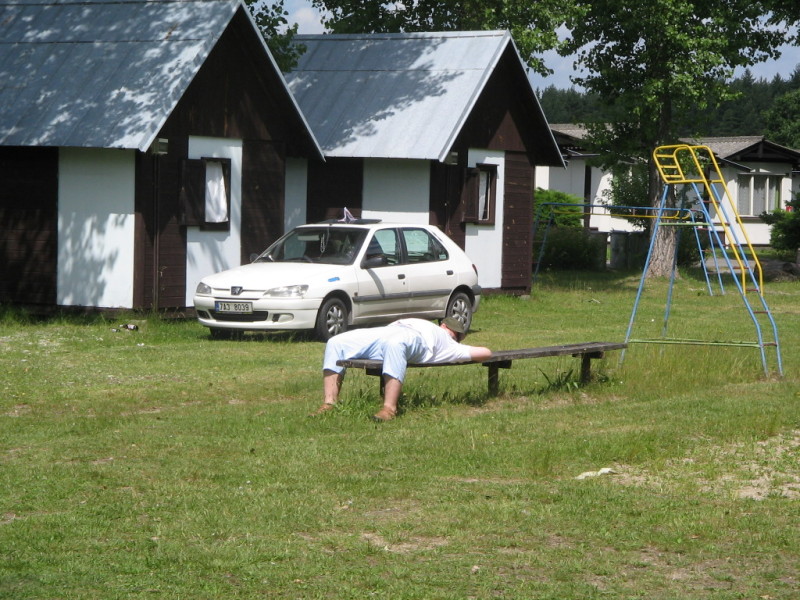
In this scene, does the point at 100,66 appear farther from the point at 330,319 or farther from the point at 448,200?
the point at 448,200

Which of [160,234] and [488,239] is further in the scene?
[488,239]

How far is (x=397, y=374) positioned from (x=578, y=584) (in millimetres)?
4717

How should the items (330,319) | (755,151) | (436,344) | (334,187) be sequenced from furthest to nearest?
1. (755,151)
2. (334,187)
3. (330,319)
4. (436,344)

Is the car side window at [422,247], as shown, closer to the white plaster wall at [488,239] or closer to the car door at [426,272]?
the car door at [426,272]

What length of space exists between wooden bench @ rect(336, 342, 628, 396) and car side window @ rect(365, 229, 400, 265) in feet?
17.3

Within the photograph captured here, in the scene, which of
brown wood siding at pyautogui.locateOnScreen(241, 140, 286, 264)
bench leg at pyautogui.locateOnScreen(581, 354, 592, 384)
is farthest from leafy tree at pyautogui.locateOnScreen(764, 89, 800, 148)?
bench leg at pyautogui.locateOnScreen(581, 354, 592, 384)

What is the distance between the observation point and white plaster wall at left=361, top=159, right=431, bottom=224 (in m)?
24.6

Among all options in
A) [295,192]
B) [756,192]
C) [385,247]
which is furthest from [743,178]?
[385,247]

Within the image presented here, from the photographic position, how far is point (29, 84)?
20.7 meters

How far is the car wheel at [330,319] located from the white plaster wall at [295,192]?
663 cm

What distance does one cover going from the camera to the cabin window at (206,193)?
2022 cm

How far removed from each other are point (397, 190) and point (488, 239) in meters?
2.37

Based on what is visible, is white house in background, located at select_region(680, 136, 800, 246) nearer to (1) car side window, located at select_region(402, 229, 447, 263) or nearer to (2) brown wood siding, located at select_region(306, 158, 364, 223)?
(2) brown wood siding, located at select_region(306, 158, 364, 223)

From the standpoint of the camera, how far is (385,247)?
1848 centimetres
